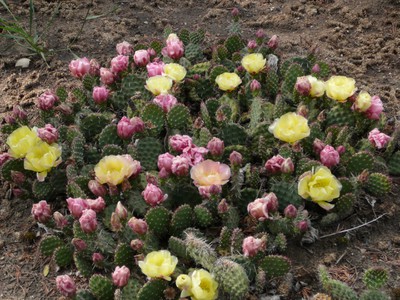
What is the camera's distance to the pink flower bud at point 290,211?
8.30 ft

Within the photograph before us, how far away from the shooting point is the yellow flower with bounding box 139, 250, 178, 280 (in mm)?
2307

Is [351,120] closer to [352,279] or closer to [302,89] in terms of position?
[302,89]

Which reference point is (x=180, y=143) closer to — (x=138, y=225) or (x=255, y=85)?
(x=138, y=225)

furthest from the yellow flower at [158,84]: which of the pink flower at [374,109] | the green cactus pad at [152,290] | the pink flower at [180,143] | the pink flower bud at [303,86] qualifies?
the green cactus pad at [152,290]

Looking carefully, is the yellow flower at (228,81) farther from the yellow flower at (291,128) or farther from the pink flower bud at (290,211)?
the pink flower bud at (290,211)

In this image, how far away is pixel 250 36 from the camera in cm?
412

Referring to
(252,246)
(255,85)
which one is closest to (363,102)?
(255,85)

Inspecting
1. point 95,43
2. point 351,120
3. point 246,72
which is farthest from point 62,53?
point 351,120

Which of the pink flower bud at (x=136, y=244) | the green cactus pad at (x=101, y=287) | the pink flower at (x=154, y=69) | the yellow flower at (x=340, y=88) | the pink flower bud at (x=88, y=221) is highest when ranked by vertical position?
the yellow flower at (x=340, y=88)

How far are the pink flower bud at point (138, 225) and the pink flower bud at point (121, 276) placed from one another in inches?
6.5

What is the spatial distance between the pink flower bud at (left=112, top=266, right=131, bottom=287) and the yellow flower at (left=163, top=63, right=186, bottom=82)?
119 cm

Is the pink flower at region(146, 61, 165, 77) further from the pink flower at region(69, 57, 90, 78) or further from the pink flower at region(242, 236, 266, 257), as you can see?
the pink flower at region(242, 236, 266, 257)

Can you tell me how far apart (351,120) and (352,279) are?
2.89ft

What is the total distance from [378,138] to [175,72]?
3.50 feet
